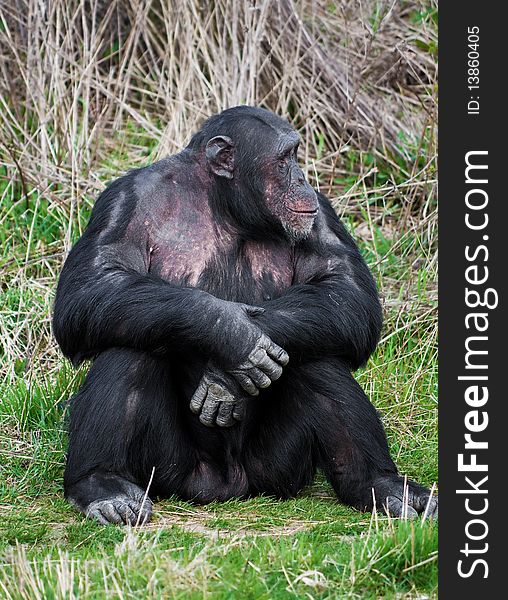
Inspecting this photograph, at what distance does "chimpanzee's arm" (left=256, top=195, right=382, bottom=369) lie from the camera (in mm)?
4910

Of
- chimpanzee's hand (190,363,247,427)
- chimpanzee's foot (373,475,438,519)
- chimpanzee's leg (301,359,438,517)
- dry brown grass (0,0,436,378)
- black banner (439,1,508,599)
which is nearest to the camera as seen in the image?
black banner (439,1,508,599)

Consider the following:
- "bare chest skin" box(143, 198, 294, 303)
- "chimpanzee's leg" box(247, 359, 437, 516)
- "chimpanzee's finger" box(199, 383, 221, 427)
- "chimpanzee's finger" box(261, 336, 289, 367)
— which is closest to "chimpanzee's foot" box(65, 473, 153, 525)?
"chimpanzee's finger" box(199, 383, 221, 427)

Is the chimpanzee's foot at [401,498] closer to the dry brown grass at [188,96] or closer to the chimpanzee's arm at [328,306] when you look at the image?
the chimpanzee's arm at [328,306]

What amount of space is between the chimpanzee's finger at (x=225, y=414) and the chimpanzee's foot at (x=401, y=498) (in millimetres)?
652

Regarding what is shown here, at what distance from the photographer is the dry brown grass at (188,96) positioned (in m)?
7.46

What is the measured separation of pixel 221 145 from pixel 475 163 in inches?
42.9

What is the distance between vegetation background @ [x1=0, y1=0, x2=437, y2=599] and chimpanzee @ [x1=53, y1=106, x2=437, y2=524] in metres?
0.16

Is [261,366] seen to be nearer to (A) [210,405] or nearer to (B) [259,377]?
(B) [259,377]

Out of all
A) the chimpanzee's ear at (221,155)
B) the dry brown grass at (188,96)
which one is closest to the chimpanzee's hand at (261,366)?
the chimpanzee's ear at (221,155)

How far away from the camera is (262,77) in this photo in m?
8.27

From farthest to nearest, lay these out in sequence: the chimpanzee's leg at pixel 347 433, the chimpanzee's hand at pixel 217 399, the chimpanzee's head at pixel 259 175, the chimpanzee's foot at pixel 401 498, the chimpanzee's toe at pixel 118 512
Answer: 1. the chimpanzee's head at pixel 259 175
2. the chimpanzee's leg at pixel 347 433
3. the chimpanzee's hand at pixel 217 399
4. the chimpanzee's foot at pixel 401 498
5. the chimpanzee's toe at pixel 118 512

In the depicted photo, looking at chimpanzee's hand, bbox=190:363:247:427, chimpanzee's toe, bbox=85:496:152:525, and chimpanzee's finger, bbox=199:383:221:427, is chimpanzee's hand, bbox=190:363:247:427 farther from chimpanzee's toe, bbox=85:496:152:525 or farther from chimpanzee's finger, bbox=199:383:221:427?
chimpanzee's toe, bbox=85:496:152:525

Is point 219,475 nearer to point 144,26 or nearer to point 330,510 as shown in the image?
point 330,510

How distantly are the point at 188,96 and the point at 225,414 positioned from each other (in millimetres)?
3682
